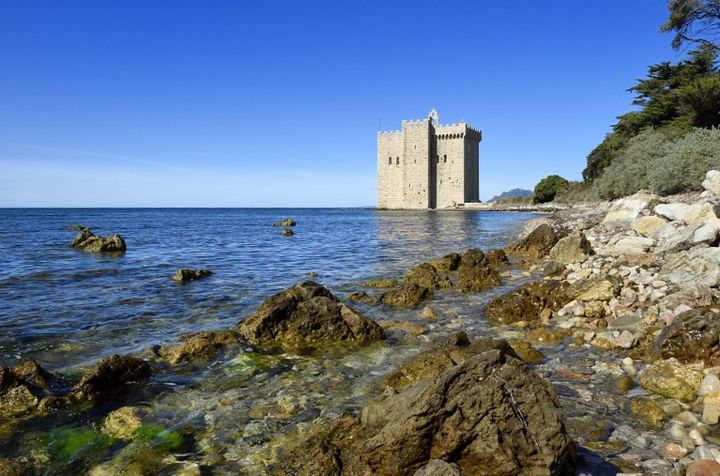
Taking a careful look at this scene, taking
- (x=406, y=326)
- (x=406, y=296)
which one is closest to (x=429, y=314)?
(x=406, y=326)

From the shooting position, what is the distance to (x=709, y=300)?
20.2 ft

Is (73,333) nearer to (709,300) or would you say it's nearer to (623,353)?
(623,353)

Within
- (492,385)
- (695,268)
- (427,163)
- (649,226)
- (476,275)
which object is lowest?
(476,275)

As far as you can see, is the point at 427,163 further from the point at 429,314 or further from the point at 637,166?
the point at 429,314

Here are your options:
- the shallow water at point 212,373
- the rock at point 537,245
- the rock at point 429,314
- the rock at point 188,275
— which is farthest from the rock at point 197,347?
the rock at point 537,245

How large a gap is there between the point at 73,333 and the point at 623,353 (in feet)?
26.1

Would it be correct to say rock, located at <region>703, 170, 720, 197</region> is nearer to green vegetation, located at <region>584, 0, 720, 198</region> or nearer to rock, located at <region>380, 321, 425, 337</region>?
green vegetation, located at <region>584, 0, 720, 198</region>

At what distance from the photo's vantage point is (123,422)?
14.2 feet

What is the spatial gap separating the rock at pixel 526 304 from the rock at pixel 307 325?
2.16m

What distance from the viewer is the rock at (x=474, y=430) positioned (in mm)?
3027

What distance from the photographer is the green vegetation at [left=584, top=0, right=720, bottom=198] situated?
65.3 ft

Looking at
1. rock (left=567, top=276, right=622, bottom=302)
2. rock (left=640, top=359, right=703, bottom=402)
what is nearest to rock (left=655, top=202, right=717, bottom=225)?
rock (left=567, top=276, right=622, bottom=302)

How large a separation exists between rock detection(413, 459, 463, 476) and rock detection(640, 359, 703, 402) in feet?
9.11

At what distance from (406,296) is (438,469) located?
6426mm
